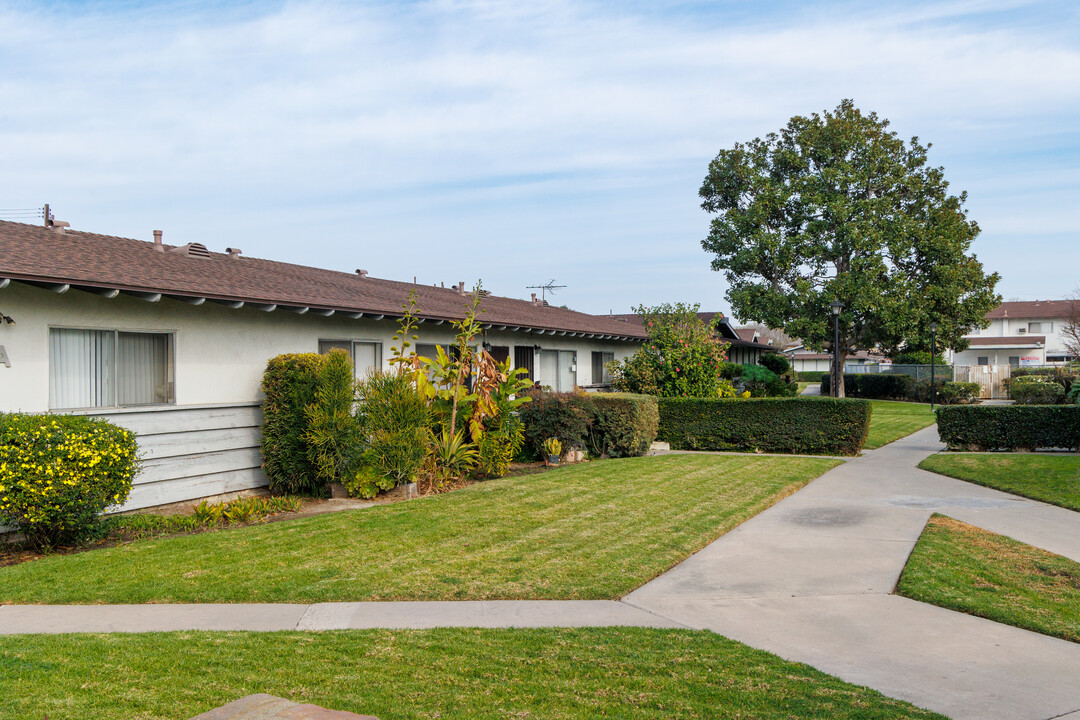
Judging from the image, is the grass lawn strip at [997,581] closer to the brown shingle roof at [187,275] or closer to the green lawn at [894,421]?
the brown shingle roof at [187,275]

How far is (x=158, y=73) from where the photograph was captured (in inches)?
568

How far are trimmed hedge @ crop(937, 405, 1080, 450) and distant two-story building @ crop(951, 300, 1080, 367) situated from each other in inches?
1830

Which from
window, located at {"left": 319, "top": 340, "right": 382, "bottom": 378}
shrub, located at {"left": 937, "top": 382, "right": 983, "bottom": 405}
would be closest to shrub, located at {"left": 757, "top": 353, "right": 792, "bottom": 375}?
shrub, located at {"left": 937, "top": 382, "right": 983, "bottom": 405}

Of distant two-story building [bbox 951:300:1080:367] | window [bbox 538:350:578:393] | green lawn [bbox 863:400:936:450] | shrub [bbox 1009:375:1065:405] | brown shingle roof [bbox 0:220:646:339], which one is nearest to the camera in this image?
brown shingle roof [bbox 0:220:646:339]

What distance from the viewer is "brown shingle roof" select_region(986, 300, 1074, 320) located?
217ft

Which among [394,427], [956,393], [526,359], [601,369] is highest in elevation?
[526,359]

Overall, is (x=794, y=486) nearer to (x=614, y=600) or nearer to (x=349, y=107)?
(x=614, y=600)

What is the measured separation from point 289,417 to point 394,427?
1487 millimetres

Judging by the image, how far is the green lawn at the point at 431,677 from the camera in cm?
410

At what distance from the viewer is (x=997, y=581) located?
6984 mm

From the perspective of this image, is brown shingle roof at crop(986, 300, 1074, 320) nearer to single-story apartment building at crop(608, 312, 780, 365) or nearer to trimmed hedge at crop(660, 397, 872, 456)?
single-story apartment building at crop(608, 312, 780, 365)

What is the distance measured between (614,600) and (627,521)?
10.2ft

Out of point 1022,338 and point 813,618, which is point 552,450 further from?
point 1022,338

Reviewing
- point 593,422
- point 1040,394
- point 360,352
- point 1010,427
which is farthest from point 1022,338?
point 360,352
